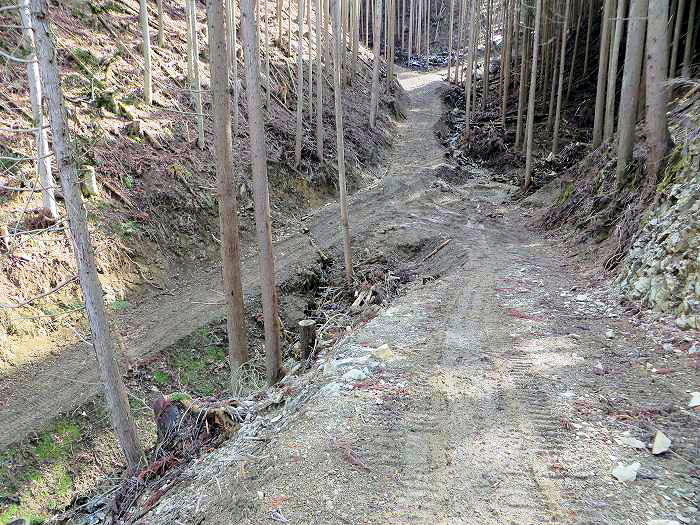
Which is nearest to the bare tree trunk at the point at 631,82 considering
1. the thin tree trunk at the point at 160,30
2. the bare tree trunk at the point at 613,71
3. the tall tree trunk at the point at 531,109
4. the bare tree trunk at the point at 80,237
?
the bare tree trunk at the point at 613,71

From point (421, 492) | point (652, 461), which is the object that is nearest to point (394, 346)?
point (421, 492)

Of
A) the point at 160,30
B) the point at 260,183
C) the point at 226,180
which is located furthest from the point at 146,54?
the point at 260,183

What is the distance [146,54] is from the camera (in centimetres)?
1570

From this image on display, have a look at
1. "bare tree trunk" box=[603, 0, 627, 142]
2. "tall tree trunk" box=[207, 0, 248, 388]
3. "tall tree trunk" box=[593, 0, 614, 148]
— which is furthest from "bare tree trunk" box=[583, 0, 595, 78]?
"tall tree trunk" box=[207, 0, 248, 388]

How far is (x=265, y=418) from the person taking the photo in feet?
19.7

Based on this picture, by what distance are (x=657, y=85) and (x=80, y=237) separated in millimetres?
9948

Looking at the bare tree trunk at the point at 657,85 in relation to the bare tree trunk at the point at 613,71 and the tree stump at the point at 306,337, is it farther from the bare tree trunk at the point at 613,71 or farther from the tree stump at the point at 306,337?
the tree stump at the point at 306,337

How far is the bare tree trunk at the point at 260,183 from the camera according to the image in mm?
7305

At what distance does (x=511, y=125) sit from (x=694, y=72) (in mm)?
12126

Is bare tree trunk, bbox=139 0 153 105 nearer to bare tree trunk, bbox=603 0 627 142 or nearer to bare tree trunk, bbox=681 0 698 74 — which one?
bare tree trunk, bbox=603 0 627 142

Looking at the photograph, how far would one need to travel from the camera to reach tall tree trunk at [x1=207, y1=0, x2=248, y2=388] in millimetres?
7516

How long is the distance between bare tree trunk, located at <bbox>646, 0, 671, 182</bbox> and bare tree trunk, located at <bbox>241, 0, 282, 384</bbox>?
718cm

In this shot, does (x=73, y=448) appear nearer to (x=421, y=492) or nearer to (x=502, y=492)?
(x=421, y=492)

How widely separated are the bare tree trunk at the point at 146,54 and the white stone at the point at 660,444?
56.9 feet
